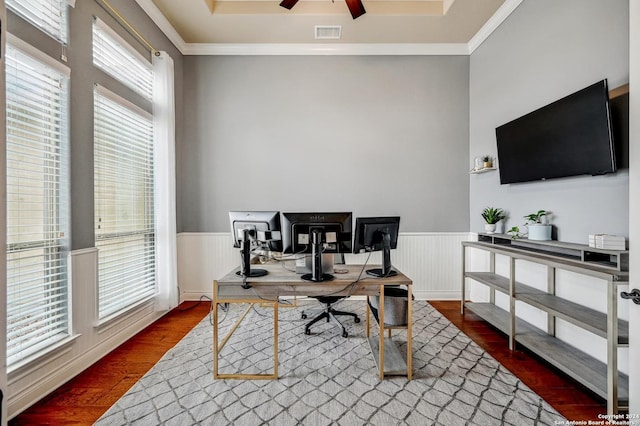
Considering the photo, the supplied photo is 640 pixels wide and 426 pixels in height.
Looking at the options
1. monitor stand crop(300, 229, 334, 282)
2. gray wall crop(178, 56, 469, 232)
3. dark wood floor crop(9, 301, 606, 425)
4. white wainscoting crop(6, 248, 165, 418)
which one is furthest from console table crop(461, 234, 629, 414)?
white wainscoting crop(6, 248, 165, 418)

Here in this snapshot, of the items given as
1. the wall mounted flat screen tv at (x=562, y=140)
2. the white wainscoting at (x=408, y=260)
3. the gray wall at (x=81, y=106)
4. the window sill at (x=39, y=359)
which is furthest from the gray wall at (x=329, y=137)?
the window sill at (x=39, y=359)

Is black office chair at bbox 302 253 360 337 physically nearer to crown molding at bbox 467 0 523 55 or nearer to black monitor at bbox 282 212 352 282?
black monitor at bbox 282 212 352 282

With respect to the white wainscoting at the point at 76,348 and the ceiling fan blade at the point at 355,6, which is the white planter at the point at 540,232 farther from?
the white wainscoting at the point at 76,348

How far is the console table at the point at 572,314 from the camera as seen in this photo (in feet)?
5.30

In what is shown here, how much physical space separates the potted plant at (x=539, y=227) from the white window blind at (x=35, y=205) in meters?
3.75

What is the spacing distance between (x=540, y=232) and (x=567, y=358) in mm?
Answer: 968

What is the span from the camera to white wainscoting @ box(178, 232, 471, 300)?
3791mm

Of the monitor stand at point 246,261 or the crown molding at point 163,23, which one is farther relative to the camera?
the crown molding at point 163,23

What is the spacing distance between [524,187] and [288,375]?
2.76 metres

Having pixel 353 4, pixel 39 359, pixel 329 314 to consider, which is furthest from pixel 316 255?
pixel 353 4

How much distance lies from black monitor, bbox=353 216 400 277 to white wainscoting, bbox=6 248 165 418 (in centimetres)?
211

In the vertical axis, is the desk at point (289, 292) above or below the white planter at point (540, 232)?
below

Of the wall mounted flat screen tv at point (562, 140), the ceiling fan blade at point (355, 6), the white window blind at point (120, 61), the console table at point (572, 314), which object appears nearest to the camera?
the console table at point (572, 314)

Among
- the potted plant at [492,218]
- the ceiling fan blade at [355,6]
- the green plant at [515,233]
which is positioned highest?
the ceiling fan blade at [355,6]
